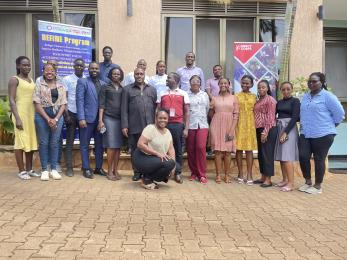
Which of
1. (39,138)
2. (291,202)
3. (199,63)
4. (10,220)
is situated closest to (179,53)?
(199,63)

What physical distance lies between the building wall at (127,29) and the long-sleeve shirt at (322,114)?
4.33 m

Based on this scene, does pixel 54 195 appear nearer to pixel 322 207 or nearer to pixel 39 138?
pixel 39 138

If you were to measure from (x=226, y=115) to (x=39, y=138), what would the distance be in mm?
3118

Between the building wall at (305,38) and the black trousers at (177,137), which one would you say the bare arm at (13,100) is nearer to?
the black trousers at (177,137)

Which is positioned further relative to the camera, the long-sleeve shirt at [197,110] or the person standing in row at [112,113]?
the long-sleeve shirt at [197,110]

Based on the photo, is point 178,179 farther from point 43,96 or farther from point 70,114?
point 43,96

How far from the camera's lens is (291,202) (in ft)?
Answer: 21.2

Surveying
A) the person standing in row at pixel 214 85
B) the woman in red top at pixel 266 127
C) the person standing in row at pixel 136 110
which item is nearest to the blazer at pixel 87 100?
the person standing in row at pixel 136 110

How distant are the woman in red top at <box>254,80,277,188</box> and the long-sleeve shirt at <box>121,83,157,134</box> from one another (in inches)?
72.8

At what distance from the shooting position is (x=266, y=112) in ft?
24.6

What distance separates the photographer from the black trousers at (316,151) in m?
7.12

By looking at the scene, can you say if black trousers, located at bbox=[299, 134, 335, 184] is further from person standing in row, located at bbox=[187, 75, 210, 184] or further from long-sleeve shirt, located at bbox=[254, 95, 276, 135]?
person standing in row, located at bbox=[187, 75, 210, 184]

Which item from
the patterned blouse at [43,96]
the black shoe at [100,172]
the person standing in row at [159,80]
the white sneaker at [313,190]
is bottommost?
the white sneaker at [313,190]

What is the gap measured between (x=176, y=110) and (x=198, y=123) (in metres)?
0.49
